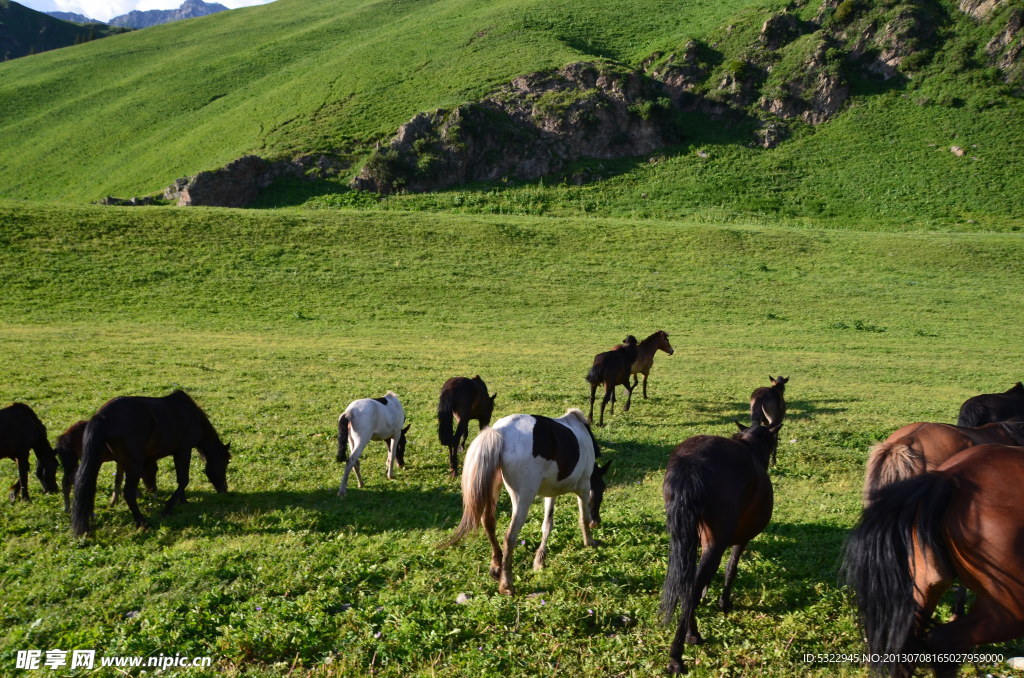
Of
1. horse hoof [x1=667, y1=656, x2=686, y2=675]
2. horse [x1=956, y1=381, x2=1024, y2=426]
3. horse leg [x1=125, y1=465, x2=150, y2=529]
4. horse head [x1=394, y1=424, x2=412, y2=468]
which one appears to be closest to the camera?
horse hoof [x1=667, y1=656, x2=686, y2=675]

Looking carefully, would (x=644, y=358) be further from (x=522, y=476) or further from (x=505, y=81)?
(x=505, y=81)

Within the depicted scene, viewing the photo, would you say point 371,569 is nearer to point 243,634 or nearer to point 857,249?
point 243,634

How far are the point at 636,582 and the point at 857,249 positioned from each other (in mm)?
39054

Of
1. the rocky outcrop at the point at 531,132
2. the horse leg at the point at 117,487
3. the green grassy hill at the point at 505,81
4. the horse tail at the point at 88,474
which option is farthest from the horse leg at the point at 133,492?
the rocky outcrop at the point at 531,132

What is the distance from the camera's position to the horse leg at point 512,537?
627 cm

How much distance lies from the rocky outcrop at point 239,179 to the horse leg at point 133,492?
44.0 metres

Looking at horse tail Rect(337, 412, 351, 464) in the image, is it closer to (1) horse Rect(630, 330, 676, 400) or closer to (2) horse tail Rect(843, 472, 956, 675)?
(2) horse tail Rect(843, 472, 956, 675)

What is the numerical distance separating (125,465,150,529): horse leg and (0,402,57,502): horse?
2028 mm

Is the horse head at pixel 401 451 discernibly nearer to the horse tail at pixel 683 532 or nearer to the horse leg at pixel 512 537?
the horse leg at pixel 512 537

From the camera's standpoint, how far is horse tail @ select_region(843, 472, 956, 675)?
4.15 m

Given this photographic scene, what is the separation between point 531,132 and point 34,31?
610 ft

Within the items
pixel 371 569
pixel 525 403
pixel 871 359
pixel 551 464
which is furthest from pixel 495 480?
pixel 871 359

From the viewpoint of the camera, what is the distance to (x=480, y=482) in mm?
6293

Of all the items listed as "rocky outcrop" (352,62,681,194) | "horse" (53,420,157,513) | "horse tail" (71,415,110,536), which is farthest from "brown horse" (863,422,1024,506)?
"rocky outcrop" (352,62,681,194)
